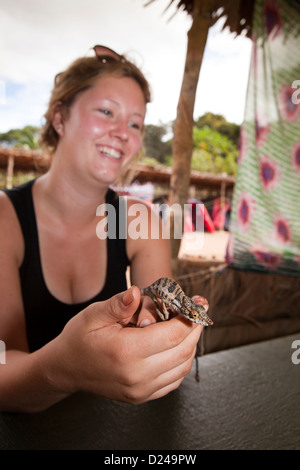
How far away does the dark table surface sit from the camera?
0.58m

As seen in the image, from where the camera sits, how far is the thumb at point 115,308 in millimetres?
434

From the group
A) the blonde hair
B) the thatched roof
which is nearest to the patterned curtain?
the thatched roof

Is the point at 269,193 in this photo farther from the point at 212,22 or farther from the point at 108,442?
the point at 108,442

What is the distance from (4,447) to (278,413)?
0.52 metres

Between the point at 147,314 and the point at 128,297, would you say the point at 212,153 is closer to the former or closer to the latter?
the point at 147,314

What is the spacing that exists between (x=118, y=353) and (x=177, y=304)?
0.38 ft

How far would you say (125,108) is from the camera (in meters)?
0.91

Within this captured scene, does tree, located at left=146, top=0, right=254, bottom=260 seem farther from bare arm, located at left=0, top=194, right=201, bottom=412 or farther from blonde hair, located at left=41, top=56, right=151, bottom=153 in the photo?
bare arm, located at left=0, top=194, right=201, bottom=412

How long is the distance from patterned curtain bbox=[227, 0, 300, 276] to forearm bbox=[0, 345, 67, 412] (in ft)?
6.18

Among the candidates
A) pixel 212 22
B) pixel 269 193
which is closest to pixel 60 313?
pixel 269 193

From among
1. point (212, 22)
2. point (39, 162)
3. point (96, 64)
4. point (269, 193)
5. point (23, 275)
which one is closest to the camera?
point (23, 275)

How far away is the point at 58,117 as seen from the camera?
40.0 inches

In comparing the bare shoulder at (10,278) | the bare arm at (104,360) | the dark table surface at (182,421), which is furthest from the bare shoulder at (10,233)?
the dark table surface at (182,421)

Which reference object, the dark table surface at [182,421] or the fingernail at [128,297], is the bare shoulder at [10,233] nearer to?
the dark table surface at [182,421]
